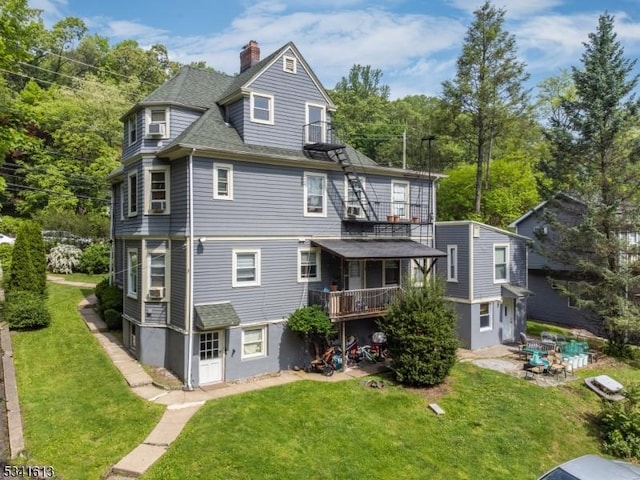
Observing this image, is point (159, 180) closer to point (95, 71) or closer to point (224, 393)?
point (224, 393)

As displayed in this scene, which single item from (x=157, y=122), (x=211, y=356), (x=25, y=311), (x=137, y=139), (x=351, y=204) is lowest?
(x=211, y=356)

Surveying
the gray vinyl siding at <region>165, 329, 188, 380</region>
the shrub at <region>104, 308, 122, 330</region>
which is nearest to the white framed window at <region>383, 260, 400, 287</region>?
the gray vinyl siding at <region>165, 329, 188, 380</region>

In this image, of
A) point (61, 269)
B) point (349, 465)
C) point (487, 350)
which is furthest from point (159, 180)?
point (61, 269)

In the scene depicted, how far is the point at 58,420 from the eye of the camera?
477 inches

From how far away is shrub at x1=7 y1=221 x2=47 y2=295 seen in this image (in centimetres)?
1966

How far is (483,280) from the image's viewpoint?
21.2 meters

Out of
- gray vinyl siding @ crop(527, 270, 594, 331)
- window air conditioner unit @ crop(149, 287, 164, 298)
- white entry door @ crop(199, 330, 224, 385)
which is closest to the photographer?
white entry door @ crop(199, 330, 224, 385)

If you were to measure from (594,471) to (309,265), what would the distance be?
11.5 meters

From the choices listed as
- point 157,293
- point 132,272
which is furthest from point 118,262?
point 157,293

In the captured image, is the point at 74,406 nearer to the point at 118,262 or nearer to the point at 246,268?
the point at 246,268

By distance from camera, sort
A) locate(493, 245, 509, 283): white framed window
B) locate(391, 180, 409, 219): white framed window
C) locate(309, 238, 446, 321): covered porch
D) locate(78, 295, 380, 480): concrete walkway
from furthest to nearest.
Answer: locate(493, 245, 509, 283): white framed window < locate(391, 180, 409, 219): white framed window < locate(309, 238, 446, 321): covered porch < locate(78, 295, 380, 480): concrete walkway

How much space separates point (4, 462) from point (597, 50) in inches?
1108

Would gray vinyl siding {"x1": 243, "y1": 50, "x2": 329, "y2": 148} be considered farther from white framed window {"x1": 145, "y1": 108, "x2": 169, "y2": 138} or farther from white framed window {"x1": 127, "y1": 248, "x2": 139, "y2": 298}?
white framed window {"x1": 127, "y1": 248, "x2": 139, "y2": 298}

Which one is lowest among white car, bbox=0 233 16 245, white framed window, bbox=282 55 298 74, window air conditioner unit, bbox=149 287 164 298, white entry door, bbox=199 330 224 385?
white entry door, bbox=199 330 224 385
